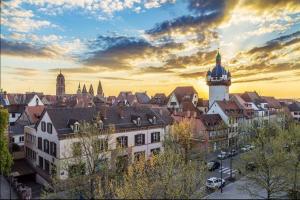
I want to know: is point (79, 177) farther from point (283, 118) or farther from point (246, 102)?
point (246, 102)

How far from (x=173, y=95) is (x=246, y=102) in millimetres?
24480

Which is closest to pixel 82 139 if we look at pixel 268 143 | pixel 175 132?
pixel 175 132

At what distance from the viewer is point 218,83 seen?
88.9m

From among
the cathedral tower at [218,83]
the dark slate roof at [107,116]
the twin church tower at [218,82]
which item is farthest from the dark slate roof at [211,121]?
the cathedral tower at [218,83]

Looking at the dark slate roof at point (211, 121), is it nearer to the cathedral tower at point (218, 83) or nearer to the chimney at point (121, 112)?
the cathedral tower at point (218, 83)

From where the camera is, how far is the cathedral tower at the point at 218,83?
88.5 m

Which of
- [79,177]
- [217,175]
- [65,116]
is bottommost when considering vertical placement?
[217,175]

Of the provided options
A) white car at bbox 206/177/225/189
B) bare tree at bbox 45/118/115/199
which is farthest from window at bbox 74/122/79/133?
white car at bbox 206/177/225/189

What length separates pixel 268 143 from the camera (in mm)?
37281

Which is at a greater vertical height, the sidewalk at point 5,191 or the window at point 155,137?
the window at point 155,137

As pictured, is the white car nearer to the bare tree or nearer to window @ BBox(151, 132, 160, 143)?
window @ BBox(151, 132, 160, 143)

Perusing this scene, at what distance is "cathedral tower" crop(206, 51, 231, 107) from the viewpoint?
88500 millimetres

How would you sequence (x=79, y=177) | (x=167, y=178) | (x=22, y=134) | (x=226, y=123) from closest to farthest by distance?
(x=167, y=178) → (x=79, y=177) → (x=22, y=134) → (x=226, y=123)

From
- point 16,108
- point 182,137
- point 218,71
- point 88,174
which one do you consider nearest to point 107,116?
point 182,137
